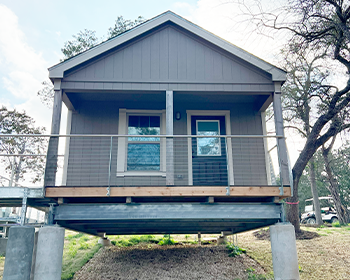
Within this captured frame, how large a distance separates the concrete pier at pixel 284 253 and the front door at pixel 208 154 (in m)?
2.48

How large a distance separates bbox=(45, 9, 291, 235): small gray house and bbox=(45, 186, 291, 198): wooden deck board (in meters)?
0.02

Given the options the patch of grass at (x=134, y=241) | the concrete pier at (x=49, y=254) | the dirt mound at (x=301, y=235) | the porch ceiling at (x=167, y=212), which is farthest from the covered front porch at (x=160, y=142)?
the dirt mound at (x=301, y=235)

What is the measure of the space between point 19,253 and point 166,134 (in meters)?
3.63

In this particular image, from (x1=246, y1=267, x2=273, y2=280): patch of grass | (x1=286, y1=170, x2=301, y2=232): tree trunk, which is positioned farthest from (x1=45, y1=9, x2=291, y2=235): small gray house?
(x1=286, y1=170, x2=301, y2=232): tree trunk

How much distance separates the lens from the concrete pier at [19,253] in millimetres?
5609

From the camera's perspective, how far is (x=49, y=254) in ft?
18.9

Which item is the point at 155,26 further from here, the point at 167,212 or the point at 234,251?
the point at 234,251

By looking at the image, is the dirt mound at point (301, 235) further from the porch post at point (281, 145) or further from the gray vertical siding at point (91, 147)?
the gray vertical siding at point (91, 147)

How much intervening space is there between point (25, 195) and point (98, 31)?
14.8 m

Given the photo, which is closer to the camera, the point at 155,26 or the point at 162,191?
the point at 162,191

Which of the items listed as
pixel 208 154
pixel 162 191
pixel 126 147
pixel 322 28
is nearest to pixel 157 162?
pixel 126 147

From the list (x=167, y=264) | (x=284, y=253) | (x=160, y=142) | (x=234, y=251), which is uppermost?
(x=160, y=142)

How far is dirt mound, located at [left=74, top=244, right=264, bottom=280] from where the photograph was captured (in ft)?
25.1

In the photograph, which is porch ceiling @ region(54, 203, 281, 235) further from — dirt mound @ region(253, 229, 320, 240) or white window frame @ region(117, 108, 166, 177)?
dirt mound @ region(253, 229, 320, 240)
